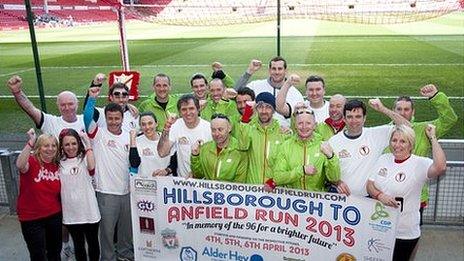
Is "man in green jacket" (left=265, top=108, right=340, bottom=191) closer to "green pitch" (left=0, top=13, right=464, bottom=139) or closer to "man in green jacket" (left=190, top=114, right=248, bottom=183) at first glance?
"man in green jacket" (left=190, top=114, right=248, bottom=183)

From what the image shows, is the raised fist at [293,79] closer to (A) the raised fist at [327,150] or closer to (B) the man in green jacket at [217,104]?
(B) the man in green jacket at [217,104]

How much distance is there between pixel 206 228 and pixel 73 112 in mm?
1916

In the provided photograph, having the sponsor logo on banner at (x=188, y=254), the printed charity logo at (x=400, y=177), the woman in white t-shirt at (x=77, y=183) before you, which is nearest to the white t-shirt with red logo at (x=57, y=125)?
the woman in white t-shirt at (x=77, y=183)

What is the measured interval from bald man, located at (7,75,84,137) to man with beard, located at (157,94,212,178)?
108cm

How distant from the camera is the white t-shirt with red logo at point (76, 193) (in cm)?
456

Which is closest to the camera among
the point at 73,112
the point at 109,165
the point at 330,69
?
the point at 109,165

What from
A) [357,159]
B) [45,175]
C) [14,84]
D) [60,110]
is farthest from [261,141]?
[14,84]

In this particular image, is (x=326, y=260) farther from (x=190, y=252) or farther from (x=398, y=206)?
(x=190, y=252)

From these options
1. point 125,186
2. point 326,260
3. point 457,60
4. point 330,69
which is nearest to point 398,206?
point 326,260

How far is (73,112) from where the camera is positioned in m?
5.12

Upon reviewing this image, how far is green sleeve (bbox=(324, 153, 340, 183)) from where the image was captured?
4117mm

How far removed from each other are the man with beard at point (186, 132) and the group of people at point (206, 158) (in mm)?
10

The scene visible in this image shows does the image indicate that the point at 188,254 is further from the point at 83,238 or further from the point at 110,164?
the point at 110,164

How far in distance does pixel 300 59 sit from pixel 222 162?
16.4 metres
